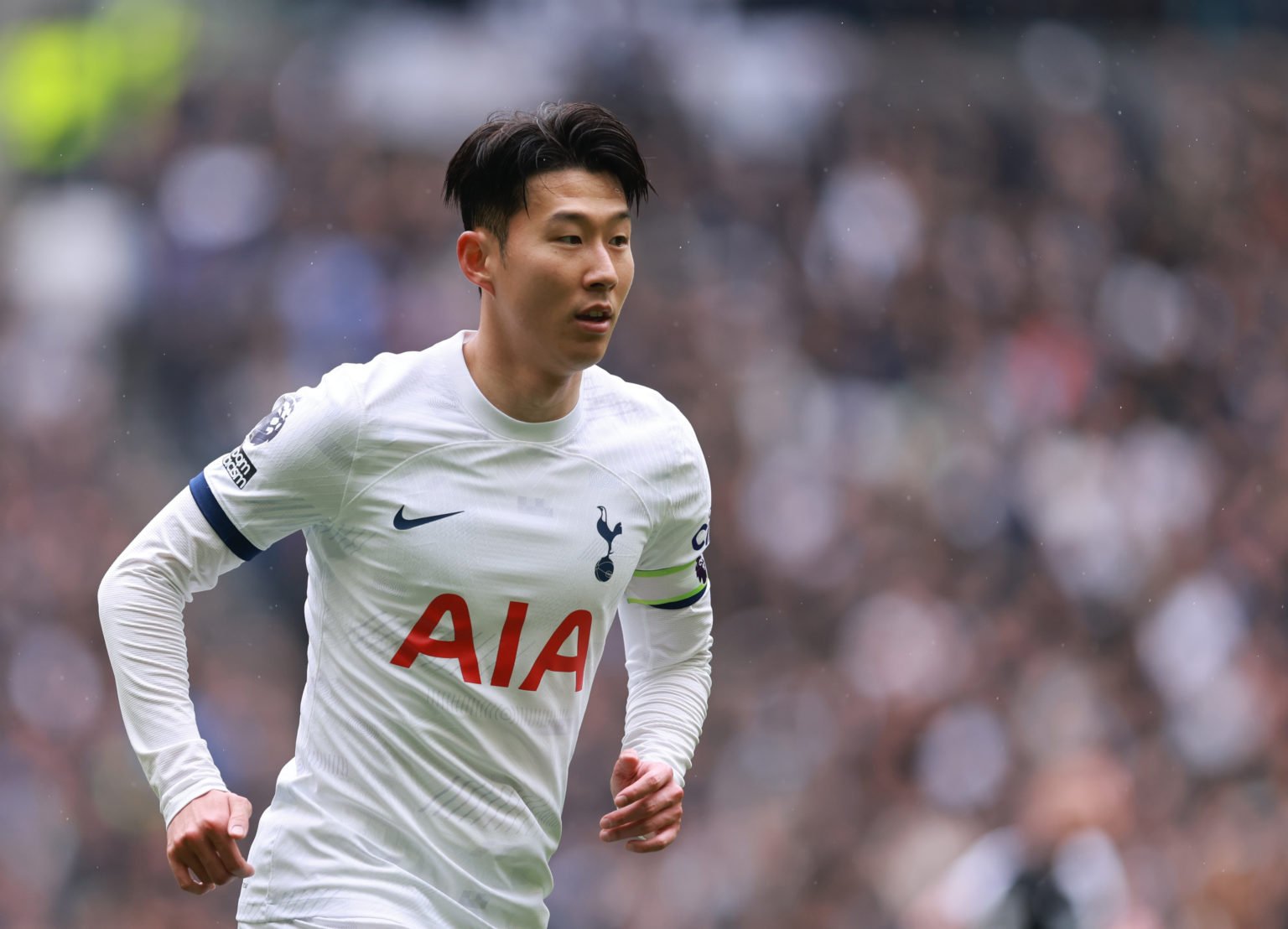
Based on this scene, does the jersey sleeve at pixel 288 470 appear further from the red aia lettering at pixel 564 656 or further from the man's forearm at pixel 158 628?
the red aia lettering at pixel 564 656

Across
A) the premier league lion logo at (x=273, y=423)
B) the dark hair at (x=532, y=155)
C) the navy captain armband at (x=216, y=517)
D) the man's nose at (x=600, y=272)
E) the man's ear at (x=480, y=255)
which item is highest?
the dark hair at (x=532, y=155)

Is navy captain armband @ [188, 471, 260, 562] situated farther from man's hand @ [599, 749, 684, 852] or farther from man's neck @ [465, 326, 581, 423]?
man's hand @ [599, 749, 684, 852]

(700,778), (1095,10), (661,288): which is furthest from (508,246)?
(1095,10)

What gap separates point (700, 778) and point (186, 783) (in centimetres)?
437

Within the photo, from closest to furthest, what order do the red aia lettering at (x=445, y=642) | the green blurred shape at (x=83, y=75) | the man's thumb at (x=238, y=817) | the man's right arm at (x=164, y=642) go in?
1. the man's thumb at (x=238, y=817)
2. the man's right arm at (x=164, y=642)
3. the red aia lettering at (x=445, y=642)
4. the green blurred shape at (x=83, y=75)

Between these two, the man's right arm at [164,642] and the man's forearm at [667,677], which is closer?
the man's right arm at [164,642]

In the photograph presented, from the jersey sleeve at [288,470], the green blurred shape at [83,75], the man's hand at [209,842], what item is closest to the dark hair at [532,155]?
the jersey sleeve at [288,470]

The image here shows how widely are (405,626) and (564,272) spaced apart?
66 cm

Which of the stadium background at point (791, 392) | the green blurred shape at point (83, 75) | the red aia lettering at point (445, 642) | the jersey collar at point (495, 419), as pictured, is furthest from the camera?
the green blurred shape at point (83, 75)

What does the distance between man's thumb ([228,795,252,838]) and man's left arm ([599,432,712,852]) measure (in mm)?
594

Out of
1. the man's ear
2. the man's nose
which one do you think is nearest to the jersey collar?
the man's ear

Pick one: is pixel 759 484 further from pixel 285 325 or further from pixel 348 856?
pixel 348 856

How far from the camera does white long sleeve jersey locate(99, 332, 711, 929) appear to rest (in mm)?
2764

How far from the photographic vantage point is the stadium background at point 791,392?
6.68m
